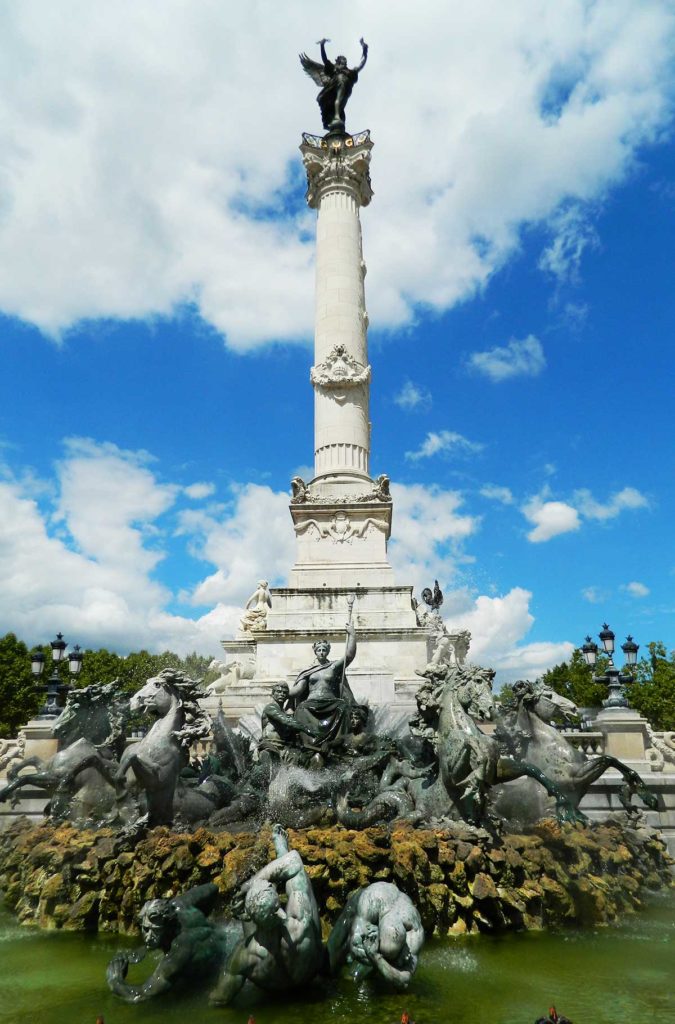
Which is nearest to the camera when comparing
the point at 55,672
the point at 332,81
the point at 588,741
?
the point at 588,741

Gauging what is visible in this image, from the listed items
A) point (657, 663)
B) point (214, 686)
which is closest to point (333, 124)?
point (214, 686)

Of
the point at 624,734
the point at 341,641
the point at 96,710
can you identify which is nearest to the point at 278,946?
the point at 96,710

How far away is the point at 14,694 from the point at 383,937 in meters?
39.0

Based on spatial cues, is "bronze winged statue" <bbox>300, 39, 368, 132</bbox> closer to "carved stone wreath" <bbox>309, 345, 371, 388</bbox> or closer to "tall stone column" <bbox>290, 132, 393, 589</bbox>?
"tall stone column" <bbox>290, 132, 393, 589</bbox>

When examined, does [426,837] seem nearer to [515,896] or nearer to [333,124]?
[515,896]

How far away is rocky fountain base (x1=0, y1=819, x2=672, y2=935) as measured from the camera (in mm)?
7457

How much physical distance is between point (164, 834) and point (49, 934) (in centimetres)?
158

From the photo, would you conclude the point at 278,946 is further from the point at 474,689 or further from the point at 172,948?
the point at 474,689

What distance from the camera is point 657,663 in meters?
43.8

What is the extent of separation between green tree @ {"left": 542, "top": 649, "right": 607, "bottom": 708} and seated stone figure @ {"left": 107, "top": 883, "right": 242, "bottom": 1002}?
142 feet

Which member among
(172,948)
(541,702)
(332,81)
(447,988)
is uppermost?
(332,81)

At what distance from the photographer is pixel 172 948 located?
5508mm

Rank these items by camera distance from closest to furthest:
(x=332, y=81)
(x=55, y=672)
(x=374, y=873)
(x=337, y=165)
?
(x=374, y=873) → (x=55, y=672) → (x=337, y=165) → (x=332, y=81)

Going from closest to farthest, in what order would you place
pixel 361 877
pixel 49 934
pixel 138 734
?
pixel 361 877 → pixel 49 934 → pixel 138 734
